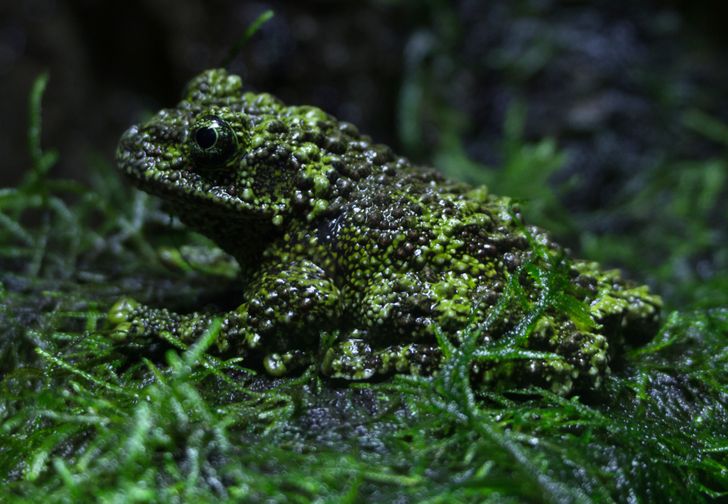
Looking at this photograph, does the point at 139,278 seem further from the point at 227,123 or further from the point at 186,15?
the point at 186,15

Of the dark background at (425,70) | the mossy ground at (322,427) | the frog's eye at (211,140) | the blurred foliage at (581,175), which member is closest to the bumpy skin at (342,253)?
the frog's eye at (211,140)

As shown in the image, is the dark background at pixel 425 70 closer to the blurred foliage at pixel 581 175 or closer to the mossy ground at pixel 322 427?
the blurred foliage at pixel 581 175

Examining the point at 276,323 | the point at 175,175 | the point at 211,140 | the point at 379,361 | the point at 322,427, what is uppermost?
the point at 211,140

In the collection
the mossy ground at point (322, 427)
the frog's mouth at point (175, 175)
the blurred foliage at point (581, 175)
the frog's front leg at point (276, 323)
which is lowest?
the mossy ground at point (322, 427)

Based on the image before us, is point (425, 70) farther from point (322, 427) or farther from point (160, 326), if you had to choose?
point (322, 427)

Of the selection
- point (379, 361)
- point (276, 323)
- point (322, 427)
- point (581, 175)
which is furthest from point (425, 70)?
point (322, 427)

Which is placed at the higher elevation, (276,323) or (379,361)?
(276,323)

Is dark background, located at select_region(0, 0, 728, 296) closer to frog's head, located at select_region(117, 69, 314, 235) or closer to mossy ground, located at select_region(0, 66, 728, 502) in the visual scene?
frog's head, located at select_region(117, 69, 314, 235)
